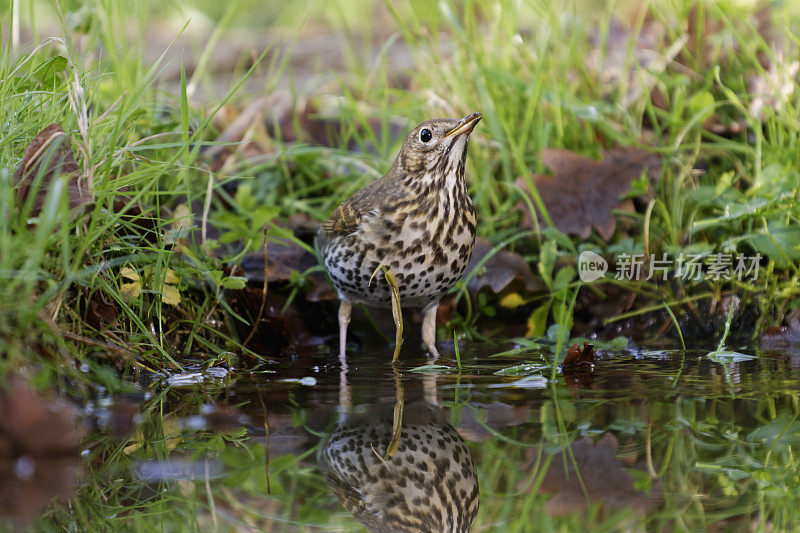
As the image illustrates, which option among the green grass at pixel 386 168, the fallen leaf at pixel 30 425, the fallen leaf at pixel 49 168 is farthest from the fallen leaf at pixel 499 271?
the fallen leaf at pixel 30 425

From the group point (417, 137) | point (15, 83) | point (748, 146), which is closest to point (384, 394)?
point (417, 137)

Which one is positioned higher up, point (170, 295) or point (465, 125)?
point (465, 125)

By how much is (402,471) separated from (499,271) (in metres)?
2.30

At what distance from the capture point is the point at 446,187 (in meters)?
3.95

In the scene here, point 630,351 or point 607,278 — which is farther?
point 607,278

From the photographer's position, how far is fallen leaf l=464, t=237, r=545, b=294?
14.0 feet

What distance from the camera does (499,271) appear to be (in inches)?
170

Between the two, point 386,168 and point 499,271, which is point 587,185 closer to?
point 499,271

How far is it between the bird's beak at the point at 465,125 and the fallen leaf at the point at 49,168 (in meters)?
1.70

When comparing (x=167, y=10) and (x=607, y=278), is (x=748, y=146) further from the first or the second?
(x=167, y=10)

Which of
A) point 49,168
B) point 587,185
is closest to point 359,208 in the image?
point 587,185

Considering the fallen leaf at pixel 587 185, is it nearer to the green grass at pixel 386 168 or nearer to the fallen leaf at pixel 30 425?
the green grass at pixel 386 168

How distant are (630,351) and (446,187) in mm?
1098

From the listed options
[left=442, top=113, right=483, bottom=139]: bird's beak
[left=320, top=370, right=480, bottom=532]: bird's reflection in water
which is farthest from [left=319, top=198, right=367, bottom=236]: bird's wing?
[left=320, top=370, right=480, bottom=532]: bird's reflection in water
